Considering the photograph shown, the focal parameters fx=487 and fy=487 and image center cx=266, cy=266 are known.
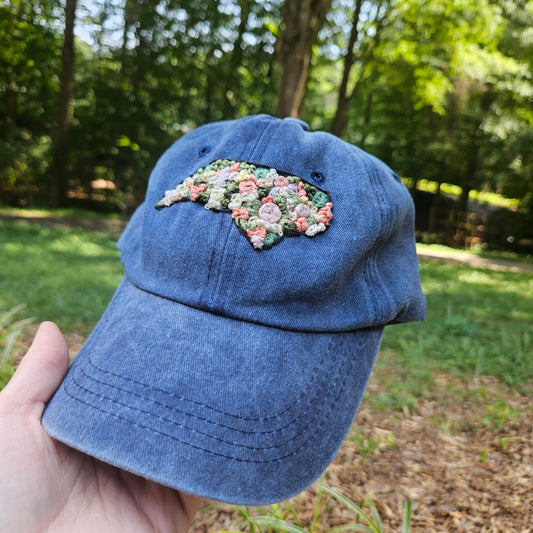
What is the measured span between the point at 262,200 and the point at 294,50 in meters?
5.03

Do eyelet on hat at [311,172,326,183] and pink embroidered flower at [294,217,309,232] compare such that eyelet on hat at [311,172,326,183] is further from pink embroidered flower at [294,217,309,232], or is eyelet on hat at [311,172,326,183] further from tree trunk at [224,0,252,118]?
tree trunk at [224,0,252,118]

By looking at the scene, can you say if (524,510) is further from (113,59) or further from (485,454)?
(113,59)

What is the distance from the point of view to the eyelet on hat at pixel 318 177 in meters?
1.21

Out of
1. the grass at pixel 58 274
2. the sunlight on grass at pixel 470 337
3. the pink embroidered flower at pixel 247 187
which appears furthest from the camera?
the grass at pixel 58 274

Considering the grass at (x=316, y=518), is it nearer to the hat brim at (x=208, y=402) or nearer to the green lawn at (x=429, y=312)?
Result: the hat brim at (x=208, y=402)

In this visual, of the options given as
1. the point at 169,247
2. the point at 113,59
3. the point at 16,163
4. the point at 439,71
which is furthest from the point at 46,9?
the point at 169,247

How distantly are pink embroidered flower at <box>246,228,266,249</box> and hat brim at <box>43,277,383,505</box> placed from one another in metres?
0.18

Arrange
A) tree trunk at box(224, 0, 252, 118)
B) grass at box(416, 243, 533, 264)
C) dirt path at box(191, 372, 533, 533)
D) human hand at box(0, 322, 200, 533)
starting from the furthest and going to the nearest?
grass at box(416, 243, 533, 264), tree trunk at box(224, 0, 252, 118), dirt path at box(191, 372, 533, 533), human hand at box(0, 322, 200, 533)

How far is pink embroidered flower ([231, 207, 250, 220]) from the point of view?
114cm

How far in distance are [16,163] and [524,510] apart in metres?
12.7

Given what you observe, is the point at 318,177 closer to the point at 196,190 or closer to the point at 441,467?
the point at 196,190

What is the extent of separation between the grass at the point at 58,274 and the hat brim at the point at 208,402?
7.06 ft

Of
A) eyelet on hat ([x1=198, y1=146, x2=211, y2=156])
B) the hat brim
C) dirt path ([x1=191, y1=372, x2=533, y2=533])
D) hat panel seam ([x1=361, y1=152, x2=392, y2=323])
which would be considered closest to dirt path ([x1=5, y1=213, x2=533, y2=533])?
dirt path ([x1=191, y1=372, x2=533, y2=533])

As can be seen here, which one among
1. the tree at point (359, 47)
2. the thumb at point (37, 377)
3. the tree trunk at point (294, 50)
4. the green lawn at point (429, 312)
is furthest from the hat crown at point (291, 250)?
the tree at point (359, 47)
